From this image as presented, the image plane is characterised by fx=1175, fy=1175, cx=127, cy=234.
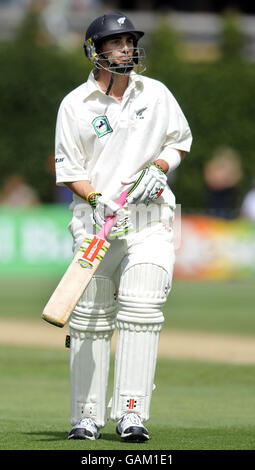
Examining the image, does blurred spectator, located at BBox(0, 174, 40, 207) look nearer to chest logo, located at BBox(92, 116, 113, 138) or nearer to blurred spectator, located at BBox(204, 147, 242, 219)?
blurred spectator, located at BBox(204, 147, 242, 219)

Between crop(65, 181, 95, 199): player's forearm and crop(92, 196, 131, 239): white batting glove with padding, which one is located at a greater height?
crop(65, 181, 95, 199): player's forearm

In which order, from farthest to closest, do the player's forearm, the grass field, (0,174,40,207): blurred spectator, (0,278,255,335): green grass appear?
(0,174,40,207): blurred spectator, (0,278,255,335): green grass, the player's forearm, the grass field

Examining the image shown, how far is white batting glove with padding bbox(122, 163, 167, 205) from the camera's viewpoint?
18.9ft

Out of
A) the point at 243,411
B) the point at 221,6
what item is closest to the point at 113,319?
the point at 243,411

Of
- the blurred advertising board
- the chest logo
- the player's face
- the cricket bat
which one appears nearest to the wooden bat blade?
the cricket bat

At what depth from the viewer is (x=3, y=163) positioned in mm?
24406

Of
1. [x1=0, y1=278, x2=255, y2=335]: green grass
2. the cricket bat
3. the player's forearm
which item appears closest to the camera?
the cricket bat

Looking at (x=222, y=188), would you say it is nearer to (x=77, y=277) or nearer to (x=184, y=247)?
(x=184, y=247)

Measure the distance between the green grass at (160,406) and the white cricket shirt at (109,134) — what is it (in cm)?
124

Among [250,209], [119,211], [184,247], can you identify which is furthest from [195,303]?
[119,211]

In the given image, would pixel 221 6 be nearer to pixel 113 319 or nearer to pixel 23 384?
pixel 23 384

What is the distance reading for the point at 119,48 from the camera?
19.6 ft

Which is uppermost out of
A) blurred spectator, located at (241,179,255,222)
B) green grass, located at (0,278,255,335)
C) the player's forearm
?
the player's forearm

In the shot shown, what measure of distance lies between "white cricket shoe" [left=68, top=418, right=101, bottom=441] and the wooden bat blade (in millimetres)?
579
